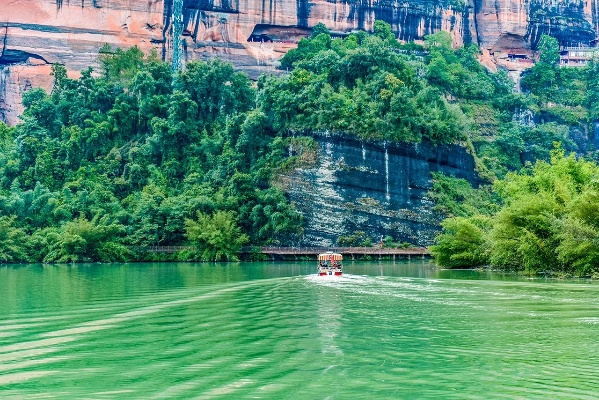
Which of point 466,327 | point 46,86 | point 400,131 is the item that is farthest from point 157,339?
point 46,86

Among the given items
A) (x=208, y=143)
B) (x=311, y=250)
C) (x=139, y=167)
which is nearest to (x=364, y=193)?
(x=311, y=250)

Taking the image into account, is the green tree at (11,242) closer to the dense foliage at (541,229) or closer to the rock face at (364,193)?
the rock face at (364,193)

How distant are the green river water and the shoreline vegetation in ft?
102

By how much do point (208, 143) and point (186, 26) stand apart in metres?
20.1

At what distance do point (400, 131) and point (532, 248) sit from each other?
29.9 metres

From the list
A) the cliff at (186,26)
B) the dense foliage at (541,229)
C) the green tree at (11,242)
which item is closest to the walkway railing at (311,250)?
the green tree at (11,242)

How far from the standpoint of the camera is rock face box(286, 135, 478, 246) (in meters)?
63.2

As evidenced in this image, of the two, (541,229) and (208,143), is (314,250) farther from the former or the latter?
(541,229)

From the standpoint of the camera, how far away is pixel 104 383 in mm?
14383

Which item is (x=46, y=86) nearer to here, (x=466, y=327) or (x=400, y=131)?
(x=400, y=131)

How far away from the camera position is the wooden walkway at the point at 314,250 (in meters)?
60.2

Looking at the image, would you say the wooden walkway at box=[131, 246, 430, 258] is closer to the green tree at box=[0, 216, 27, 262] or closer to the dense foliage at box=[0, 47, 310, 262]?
the dense foliage at box=[0, 47, 310, 262]

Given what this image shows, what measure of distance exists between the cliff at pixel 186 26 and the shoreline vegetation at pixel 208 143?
4826 millimetres

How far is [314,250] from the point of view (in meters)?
61.6
